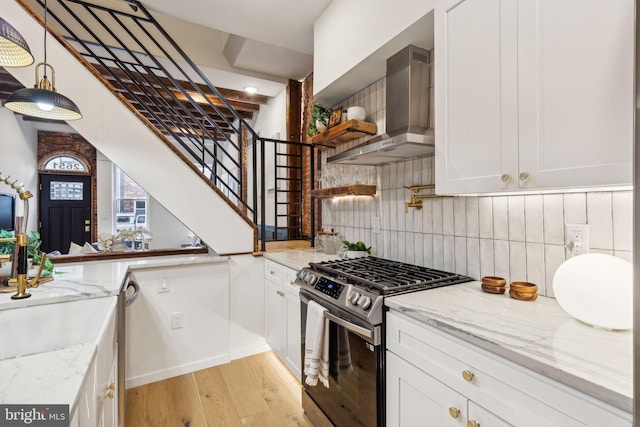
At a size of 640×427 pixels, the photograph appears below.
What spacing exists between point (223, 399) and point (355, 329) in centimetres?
138

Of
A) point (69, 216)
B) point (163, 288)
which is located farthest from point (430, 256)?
point (69, 216)

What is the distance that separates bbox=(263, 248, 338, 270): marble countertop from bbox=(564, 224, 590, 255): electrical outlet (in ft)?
4.90

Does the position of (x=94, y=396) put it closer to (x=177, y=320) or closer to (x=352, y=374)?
(x=352, y=374)

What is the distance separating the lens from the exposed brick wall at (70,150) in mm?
6660

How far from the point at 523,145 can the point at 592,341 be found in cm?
69

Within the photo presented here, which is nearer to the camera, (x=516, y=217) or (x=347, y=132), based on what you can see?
(x=516, y=217)

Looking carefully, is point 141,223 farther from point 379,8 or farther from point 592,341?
point 592,341

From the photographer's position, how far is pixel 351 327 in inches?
60.3

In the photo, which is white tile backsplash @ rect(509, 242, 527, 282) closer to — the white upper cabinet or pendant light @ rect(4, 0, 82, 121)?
the white upper cabinet

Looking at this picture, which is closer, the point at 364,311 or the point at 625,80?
the point at 625,80

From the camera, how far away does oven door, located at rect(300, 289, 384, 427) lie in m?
1.43

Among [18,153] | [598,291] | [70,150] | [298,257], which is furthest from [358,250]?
[70,150]

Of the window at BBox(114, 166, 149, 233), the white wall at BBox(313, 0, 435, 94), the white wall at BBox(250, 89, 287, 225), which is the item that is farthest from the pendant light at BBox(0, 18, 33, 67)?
the window at BBox(114, 166, 149, 233)

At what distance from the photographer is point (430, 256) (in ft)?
6.52
